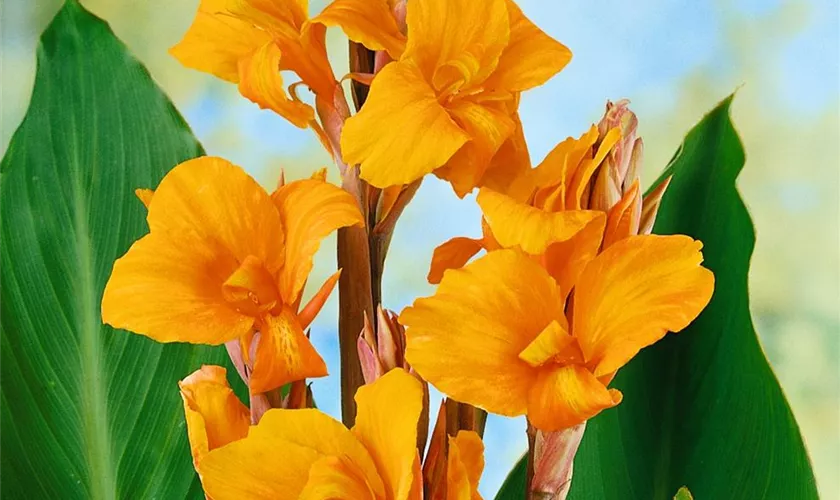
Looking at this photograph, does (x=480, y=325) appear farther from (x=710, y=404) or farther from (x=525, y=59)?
(x=710, y=404)

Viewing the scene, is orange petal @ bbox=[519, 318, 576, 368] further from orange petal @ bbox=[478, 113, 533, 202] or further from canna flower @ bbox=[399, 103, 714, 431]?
orange petal @ bbox=[478, 113, 533, 202]

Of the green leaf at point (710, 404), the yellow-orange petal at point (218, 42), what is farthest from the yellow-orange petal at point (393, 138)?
the green leaf at point (710, 404)

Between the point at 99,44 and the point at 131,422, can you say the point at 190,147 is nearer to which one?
the point at 99,44

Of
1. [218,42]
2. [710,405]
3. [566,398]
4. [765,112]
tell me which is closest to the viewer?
[566,398]

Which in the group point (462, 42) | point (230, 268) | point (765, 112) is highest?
point (765, 112)

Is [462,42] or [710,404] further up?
[462,42]

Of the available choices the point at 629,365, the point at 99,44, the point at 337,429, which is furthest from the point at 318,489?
the point at 99,44

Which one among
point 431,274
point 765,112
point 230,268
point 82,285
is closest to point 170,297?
point 230,268

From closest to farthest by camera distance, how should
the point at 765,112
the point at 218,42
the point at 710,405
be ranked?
the point at 218,42 → the point at 710,405 → the point at 765,112
